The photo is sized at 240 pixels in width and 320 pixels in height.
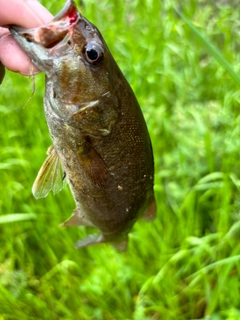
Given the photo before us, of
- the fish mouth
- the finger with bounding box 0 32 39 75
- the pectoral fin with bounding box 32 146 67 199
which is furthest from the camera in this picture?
the pectoral fin with bounding box 32 146 67 199

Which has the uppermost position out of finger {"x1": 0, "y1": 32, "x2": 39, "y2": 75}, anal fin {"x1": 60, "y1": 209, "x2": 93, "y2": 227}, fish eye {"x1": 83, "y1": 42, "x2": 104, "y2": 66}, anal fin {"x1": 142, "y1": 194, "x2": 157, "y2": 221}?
finger {"x1": 0, "y1": 32, "x2": 39, "y2": 75}

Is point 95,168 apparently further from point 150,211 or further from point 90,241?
point 90,241

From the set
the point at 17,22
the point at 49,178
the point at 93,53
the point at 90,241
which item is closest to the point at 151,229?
the point at 90,241

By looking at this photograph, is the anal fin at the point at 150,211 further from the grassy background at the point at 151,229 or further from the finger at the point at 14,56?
the finger at the point at 14,56

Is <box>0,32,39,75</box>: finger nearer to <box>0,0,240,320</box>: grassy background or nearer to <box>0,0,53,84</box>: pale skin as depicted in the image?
<box>0,0,53,84</box>: pale skin

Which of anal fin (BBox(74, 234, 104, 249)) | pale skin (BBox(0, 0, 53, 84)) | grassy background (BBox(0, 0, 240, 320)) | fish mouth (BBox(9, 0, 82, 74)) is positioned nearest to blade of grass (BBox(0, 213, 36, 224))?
grassy background (BBox(0, 0, 240, 320))

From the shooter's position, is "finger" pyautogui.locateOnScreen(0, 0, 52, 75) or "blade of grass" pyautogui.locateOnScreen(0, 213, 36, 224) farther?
"blade of grass" pyautogui.locateOnScreen(0, 213, 36, 224)

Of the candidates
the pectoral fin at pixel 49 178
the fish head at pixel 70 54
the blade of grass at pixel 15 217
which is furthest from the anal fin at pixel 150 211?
the blade of grass at pixel 15 217

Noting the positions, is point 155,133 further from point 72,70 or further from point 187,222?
point 72,70
